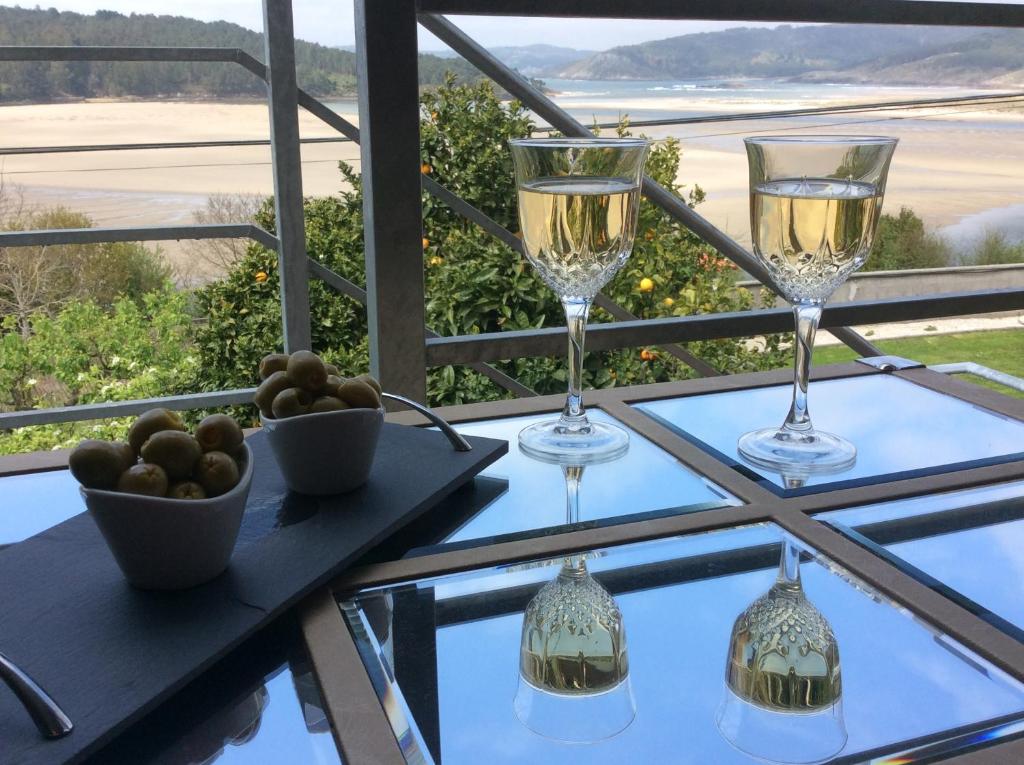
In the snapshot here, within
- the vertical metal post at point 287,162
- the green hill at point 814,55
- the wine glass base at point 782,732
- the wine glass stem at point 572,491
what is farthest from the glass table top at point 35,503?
the green hill at point 814,55

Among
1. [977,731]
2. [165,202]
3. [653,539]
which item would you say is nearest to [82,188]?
[165,202]

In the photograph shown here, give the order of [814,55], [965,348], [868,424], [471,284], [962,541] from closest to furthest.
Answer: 1. [962,541]
2. [868,424]
3. [471,284]
4. [814,55]
5. [965,348]

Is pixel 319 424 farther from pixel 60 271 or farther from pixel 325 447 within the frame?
pixel 60 271

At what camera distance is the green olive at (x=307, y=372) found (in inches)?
24.0

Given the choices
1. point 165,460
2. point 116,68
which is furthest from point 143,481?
point 116,68

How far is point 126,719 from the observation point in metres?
0.38

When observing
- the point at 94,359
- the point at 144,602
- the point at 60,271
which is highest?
the point at 144,602

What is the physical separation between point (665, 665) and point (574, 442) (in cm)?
31

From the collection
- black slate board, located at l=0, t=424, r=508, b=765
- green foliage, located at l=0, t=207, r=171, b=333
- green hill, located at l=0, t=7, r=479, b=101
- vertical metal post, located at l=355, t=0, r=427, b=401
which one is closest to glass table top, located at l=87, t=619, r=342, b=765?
black slate board, located at l=0, t=424, r=508, b=765

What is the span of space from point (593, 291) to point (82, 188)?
2.55 metres

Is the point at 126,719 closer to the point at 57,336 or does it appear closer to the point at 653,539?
the point at 653,539

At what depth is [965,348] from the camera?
569 centimetres

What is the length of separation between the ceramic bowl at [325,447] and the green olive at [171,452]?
0.10 metres

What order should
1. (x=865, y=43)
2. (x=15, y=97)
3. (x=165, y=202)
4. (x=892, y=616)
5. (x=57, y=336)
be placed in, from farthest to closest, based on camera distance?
1. (x=865, y=43)
2. (x=165, y=202)
3. (x=57, y=336)
4. (x=15, y=97)
5. (x=892, y=616)
